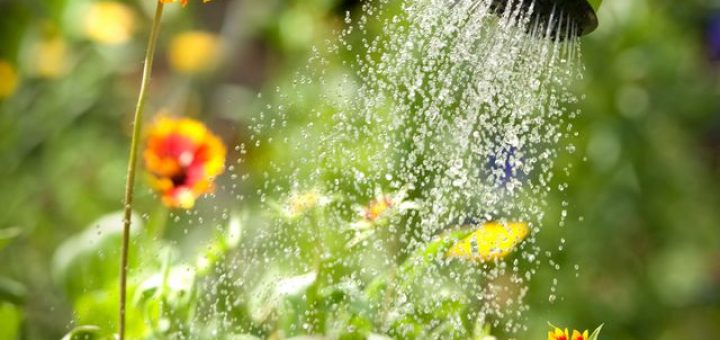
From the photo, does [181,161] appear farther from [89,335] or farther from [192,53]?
[192,53]

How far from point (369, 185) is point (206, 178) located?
0.69 ft

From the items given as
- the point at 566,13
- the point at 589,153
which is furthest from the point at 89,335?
the point at 589,153

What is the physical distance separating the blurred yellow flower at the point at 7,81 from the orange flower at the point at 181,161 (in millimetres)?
729

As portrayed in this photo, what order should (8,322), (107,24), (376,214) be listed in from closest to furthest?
(376,214)
(8,322)
(107,24)

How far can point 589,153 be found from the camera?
2035 mm

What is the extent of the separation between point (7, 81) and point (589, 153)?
1.05 meters

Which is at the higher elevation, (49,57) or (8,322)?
(49,57)

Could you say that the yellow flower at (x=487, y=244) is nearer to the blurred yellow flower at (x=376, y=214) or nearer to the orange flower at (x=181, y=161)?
the blurred yellow flower at (x=376, y=214)

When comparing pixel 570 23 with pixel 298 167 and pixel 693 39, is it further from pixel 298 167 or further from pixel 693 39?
pixel 693 39

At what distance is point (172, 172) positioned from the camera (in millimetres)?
1407

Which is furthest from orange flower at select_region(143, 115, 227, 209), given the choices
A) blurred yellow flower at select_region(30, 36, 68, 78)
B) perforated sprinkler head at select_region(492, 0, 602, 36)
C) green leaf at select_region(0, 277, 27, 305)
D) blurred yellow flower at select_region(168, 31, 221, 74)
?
blurred yellow flower at select_region(168, 31, 221, 74)

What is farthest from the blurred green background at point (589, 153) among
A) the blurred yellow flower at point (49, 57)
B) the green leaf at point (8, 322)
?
the green leaf at point (8, 322)

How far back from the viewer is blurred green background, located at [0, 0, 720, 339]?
1.97 m

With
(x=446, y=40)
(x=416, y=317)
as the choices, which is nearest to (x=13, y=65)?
(x=446, y=40)
